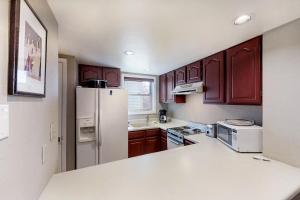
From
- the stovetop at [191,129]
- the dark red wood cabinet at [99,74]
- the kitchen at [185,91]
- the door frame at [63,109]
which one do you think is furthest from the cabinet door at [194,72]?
the door frame at [63,109]

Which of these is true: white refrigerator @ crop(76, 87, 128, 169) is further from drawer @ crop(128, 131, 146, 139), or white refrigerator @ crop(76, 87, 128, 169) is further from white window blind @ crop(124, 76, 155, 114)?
white window blind @ crop(124, 76, 155, 114)

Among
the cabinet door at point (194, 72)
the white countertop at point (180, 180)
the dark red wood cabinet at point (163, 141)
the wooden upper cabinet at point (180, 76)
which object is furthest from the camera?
the dark red wood cabinet at point (163, 141)

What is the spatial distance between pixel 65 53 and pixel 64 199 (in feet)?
6.53

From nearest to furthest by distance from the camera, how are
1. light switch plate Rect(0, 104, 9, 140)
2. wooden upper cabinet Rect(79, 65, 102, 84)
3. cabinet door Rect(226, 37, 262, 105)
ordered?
light switch plate Rect(0, 104, 9, 140), cabinet door Rect(226, 37, 262, 105), wooden upper cabinet Rect(79, 65, 102, 84)

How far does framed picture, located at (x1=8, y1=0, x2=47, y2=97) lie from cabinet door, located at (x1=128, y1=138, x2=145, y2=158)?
2398mm

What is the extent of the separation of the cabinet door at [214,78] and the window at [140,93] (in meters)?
1.78

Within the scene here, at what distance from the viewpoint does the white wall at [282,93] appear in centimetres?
127

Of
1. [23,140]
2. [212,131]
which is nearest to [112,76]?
[212,131]

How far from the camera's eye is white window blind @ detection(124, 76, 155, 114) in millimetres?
3730

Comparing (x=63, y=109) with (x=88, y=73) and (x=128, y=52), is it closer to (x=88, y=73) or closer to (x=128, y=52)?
(x=88, y=73)

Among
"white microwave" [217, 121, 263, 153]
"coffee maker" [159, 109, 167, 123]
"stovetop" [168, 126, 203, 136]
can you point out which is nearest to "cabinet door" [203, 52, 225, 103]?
"white microwave" [217, 121, 263, 153]

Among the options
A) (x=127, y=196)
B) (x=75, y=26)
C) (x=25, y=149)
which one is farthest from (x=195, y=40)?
Result: (x=25, y=149)

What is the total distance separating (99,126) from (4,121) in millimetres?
1951

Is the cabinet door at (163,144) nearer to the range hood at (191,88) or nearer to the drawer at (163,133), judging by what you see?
the drawer at (163,133)
